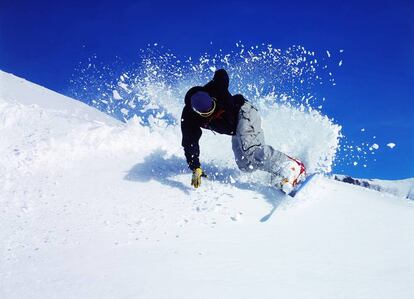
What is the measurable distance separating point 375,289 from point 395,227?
1.57 m

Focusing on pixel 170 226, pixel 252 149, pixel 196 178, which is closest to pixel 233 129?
pixel 252 149

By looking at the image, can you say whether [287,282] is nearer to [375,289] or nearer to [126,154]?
[375,289]

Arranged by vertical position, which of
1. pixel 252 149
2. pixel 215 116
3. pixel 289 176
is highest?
pixel 215 116

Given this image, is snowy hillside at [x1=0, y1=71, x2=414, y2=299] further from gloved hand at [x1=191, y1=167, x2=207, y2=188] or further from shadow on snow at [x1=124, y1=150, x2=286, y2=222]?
gloved hand at [x1=191, y1=167, x2=207, y2=188]

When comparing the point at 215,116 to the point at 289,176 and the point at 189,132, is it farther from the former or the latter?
the point at 289,176

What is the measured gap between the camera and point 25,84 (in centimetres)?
1194

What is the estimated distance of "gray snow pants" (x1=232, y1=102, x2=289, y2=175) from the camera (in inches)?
213

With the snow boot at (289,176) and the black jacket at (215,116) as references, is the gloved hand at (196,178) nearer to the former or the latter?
the black jacket at (215,116)

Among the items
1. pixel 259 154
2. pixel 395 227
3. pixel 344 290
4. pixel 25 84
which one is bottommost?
pixel 344 290

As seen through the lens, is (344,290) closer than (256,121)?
Yes

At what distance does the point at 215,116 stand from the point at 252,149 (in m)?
0.63

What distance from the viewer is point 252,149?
5.48 metres

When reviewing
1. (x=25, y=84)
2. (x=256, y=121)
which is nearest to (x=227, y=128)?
(x=256, y=121)

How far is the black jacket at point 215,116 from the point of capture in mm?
5598
